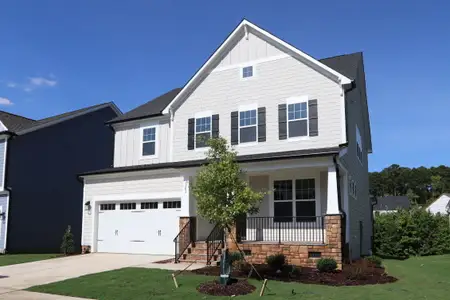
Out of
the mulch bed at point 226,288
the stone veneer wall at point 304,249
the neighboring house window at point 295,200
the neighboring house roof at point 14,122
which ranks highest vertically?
the neighboring house roof at point 14,122

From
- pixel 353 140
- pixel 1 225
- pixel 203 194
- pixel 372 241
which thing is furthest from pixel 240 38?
pixel 1 225

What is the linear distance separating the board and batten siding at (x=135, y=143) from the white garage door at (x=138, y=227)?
8.07 feet

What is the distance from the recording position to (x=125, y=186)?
20.3m

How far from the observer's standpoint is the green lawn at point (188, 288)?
997 centimetres

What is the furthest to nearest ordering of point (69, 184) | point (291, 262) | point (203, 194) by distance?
point (69, 184) → point (291, 262) → point (203, 194)

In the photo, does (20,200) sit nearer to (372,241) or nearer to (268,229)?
(268,229)

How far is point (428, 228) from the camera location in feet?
75.0

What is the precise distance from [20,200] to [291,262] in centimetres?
1597

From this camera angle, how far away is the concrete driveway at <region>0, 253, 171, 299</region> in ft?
41.1

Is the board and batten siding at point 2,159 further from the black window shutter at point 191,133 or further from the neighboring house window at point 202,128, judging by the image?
the neighboring house window at point 202,128

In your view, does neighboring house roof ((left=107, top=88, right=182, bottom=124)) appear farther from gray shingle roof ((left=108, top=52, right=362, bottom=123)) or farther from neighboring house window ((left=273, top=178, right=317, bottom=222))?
neighboring house window ((left=273, top=178, right=317, bottom=222))

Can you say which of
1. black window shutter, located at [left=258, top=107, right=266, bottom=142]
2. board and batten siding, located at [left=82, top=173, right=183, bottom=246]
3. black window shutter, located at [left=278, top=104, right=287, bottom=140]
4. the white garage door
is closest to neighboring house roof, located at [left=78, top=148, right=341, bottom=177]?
board and batten siding, located at [left=82, top=173, right=183, bottom=246]

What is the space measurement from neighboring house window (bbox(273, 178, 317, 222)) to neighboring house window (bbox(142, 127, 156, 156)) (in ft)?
23.4

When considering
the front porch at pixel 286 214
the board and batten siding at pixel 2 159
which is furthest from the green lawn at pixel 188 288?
the board and batten siding at pixel 2 159
